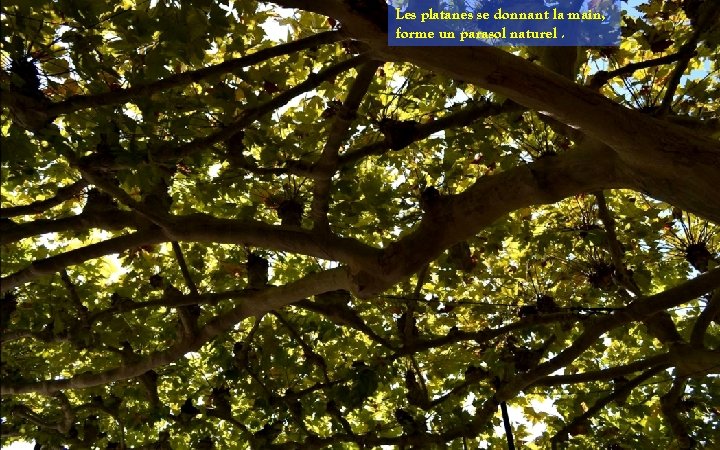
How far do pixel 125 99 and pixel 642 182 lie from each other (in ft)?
8.81

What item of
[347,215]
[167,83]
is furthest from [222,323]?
[167,83]

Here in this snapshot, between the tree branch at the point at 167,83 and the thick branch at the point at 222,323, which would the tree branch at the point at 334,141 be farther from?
the tree branch at the point at 167,83

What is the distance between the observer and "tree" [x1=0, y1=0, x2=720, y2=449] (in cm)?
309

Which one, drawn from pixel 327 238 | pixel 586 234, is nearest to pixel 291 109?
pixel 327 238

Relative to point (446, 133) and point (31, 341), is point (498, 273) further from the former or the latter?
point (31, 341)

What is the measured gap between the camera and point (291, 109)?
5.26 m

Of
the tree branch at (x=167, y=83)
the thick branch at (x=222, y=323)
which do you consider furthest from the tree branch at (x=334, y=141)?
the tree branch at (x=167, y=83)

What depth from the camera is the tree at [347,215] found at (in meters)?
3.09

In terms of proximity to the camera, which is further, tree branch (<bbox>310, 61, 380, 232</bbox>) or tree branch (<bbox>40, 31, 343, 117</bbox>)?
tree branch (<bbox>310, 61, 380, 232</bbox>)

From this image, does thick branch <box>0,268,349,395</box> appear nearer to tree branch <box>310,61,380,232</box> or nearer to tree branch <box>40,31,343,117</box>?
tree branch <box>310,61,380,232</box>

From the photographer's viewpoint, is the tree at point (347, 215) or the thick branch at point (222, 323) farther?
A: the thick branch at point (222, 323)

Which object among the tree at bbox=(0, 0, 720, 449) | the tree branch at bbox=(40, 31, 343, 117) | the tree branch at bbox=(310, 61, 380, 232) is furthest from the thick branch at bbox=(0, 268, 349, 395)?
the tree branch at bbox=(40, 31, 343, 117)

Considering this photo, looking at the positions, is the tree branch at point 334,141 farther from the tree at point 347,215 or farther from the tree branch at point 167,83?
the tree branch at point 167,83

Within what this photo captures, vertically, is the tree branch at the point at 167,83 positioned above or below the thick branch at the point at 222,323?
above
